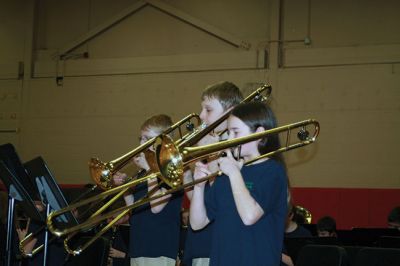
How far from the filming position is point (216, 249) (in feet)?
9.75

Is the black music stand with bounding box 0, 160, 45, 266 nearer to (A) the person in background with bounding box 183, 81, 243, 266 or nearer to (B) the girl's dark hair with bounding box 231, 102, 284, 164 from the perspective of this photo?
(A) the person in background with bounding box 183, 81, 243, 266

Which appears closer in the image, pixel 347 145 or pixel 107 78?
pixel 347 145

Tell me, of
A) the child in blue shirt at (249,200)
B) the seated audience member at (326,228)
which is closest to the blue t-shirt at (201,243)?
the child in blue shirt at (249,200)

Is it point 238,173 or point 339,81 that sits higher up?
point 339,81

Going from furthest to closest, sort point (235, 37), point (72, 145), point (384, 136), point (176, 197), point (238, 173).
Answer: point (72, 145) → point (235, 37) → point (384, 136) → point (176, 197) → point (238, 173)

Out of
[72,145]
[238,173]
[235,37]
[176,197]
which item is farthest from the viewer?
[72,145]

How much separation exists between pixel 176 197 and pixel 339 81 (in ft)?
22.8

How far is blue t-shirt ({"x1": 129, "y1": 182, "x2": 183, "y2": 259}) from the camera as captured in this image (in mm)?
3926

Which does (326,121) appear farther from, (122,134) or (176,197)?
(176,197)

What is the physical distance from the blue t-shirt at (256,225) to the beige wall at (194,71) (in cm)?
745

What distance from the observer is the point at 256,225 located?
292 centimetres

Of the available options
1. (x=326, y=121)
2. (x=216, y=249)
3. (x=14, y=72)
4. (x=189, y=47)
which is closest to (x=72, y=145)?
(x=14, y=72)

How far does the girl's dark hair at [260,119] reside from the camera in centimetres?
313

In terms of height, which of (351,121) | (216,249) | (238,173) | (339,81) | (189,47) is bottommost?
(216,249)
